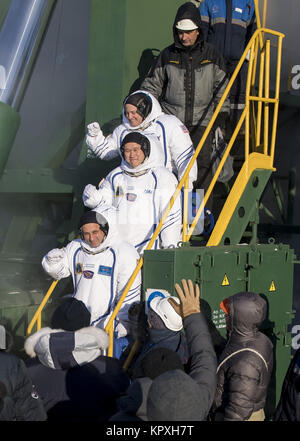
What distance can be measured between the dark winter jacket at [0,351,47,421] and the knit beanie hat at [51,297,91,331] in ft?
2.18

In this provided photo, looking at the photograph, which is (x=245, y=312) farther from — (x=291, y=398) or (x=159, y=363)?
(x=159, y=363)

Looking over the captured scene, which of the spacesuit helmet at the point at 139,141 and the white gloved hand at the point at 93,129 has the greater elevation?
the white gloved hand at the point at 93,129

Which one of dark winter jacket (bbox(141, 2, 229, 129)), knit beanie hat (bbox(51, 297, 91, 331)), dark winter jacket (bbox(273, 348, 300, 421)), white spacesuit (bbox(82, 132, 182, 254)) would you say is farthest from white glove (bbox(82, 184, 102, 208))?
dark winter jacket (bbox(273, 348, 300, 421))

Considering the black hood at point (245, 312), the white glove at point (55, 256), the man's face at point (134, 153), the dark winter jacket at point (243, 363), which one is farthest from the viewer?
the man's face at point (134, 153)

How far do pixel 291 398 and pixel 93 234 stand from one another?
216cm

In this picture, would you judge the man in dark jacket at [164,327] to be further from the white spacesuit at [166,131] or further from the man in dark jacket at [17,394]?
the white spacesuit at [166,131]

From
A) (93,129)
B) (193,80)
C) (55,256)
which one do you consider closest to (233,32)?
(193,80)

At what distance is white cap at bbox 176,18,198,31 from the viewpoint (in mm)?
5848

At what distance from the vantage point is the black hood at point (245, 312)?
3.52 metres

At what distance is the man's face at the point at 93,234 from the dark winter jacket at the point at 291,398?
2027 millimetres

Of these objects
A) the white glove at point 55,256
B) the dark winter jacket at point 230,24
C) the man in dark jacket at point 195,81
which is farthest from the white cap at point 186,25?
the white glove at point 55,256

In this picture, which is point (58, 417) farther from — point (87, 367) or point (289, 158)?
point (289, 158)

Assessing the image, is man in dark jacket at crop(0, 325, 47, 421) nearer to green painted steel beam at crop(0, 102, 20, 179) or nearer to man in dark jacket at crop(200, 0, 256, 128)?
green painted steel beam at crop(0, 102, 20, 179)
